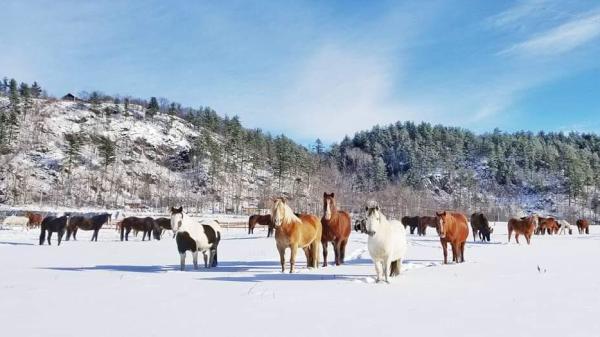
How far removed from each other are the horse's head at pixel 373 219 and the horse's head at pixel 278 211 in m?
2.32

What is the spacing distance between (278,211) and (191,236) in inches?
114

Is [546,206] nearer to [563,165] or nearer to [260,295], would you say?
[563,165]

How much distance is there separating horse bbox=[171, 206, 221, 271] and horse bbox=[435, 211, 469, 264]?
20.7ft

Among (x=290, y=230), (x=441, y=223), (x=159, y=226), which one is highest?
(x=441, y=223)

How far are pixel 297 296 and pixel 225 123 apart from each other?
476 feet

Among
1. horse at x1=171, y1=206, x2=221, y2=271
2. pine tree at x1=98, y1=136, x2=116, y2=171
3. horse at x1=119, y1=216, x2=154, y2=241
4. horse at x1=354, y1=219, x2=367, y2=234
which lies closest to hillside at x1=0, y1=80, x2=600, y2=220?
pine tree at x1=98, y1=136, x2=116, y2=171

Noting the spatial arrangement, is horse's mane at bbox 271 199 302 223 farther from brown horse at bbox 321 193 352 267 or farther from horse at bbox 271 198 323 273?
brown horse at bbox 321 193 352 267

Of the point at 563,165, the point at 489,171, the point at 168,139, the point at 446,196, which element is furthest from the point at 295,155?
the point at 563,165

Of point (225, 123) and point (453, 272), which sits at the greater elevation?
point (225, 123)

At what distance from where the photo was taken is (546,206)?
Result: 439 feet

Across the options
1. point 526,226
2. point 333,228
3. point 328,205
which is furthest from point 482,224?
point 328,205

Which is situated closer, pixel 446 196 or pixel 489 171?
pixel 446 196

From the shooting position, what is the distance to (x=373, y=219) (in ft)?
29.8

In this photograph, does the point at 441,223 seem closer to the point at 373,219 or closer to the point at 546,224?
the point at 373,219
